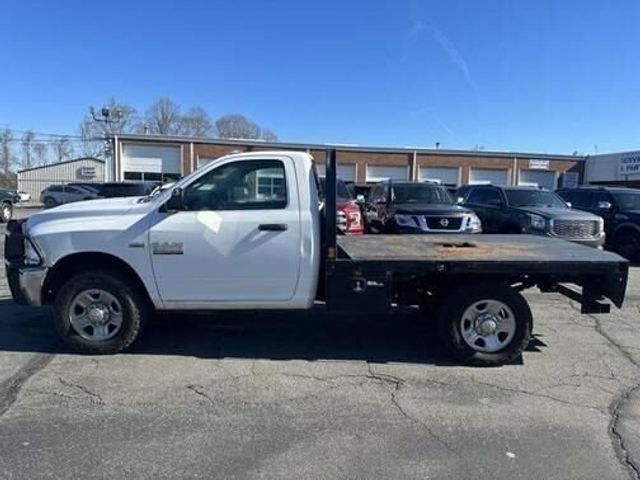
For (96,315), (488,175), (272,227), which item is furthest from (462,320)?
(488,175)

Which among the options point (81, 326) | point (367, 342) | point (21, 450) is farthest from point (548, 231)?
point (21, 450)

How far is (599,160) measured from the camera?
4428 cm

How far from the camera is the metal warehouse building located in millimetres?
55781

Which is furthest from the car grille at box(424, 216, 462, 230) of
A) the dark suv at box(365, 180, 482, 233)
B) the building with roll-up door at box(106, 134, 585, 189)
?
the building with roll-up door at box(106, 134, 585, 189)

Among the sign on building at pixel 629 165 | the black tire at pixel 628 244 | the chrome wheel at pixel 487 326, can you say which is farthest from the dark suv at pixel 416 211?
the sign on building at pixel 629 165

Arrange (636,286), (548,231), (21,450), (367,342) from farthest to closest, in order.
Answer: (548,231), (636,286), (367,342), (21,450)

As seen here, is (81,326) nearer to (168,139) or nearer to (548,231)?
(548,231)

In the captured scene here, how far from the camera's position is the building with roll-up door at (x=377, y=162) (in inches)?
1550

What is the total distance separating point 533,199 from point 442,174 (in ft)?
105

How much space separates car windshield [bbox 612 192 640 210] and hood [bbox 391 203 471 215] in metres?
5.01

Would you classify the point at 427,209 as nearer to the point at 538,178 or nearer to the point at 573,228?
the point at 573,228

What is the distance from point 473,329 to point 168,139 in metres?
37.4

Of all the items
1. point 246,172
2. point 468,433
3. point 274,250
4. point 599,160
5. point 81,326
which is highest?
point 599,160

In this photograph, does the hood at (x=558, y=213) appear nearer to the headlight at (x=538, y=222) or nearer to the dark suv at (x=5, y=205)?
the headlight at (x=538, y=222)
